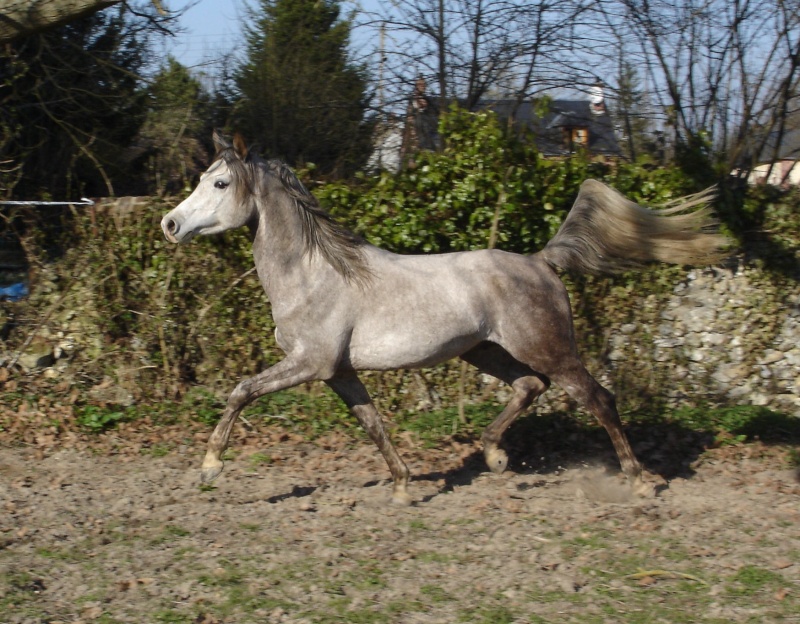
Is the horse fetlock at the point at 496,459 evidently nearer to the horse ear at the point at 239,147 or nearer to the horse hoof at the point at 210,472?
the horse hoof at the point at 210,472

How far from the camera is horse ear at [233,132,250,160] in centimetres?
546

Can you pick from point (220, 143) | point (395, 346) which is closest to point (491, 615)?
point (395, 346)

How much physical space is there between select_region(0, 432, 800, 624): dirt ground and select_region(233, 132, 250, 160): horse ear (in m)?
2.06

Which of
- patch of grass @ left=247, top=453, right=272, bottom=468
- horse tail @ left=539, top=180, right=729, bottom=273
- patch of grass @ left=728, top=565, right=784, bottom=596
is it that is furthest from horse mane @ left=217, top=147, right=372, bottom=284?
patch of grass @ left=728, top=565, right=784, bottom=596

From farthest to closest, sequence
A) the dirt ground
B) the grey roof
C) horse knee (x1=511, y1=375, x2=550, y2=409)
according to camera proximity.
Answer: the grey roof
horse knee (x1=511, y1=375, x2=550, y2=409)
the dirt ground

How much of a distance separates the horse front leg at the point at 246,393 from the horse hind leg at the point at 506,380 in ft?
4.18

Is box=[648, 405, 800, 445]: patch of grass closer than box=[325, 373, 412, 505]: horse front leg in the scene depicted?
No

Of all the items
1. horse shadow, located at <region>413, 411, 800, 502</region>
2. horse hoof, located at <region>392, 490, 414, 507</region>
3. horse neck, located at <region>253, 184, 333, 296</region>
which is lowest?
horse shadow, located at <region>413, 411, 800, 502</region>

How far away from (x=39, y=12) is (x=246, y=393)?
10.7 feet

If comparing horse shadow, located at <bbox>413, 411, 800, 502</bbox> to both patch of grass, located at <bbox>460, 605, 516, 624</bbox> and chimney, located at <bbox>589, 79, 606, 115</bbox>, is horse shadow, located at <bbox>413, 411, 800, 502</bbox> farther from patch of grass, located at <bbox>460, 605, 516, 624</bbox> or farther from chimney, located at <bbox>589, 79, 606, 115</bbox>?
chimney, located at <bbox>589, 79, 606, 115</bbox>

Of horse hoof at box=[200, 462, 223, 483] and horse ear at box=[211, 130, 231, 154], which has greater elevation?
horse ear at box=[211, 130, 231, 154]

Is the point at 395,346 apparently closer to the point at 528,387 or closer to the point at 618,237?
the point at 528,387

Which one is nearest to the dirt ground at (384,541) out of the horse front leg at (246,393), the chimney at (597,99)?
the horse front leg at (246,393)

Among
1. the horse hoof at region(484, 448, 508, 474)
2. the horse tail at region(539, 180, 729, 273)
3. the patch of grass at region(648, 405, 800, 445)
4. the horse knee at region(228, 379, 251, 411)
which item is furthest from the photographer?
the patch of grass at region(648, 405, 800, 445)
